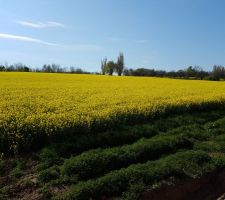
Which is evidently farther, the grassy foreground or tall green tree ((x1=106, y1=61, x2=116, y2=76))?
tall green tree ((x1=106, y1=61, x2=116, y2=76))

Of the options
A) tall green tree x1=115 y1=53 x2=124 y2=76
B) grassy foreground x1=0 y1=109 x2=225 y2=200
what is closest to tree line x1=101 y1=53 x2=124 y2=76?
tall green tree x1=115 y1=53 x2=124 y2=76

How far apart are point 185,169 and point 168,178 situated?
2.87ft

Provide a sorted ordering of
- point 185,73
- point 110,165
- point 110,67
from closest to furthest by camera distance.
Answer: point 110,165
point 185,73
point 110,67

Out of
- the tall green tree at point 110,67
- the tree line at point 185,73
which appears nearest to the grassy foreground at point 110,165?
the tree line at point 185,73

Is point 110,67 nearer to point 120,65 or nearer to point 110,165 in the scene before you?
point 120,65

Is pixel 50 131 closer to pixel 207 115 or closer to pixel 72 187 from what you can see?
pixel 72 187

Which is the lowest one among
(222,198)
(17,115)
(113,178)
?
(222,198)

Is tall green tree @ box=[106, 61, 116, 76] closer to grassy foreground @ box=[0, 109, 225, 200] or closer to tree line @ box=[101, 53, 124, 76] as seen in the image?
tree line @ box=[101, 53, 124, 76]

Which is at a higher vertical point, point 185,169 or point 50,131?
point 50,131

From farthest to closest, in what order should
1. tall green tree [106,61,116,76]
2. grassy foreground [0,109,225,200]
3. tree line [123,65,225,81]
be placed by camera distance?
tall green tree [106,61,116,76]
tree line [123,65,225,81]
grassy foreground [0,109,225,200]

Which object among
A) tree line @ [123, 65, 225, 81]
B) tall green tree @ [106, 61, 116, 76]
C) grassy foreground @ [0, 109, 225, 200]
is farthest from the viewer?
tall green tree @ [106, 61, 116, 76]

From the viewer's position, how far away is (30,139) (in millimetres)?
11484

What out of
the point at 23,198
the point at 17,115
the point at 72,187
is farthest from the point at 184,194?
the point at 17,115

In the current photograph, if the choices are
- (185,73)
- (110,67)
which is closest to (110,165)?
(185,73)
